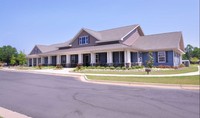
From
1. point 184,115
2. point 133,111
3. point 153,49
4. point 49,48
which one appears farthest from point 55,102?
point 49,48

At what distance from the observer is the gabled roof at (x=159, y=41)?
30.7 meters

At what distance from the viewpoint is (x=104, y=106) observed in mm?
7070

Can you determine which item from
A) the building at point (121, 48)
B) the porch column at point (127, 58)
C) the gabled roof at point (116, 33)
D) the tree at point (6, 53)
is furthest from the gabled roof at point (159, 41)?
the tree at point (6, 53)

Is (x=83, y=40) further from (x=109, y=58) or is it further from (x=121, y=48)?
(x=121, y=48)

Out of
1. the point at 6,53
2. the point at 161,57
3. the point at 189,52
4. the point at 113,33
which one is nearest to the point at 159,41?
the point at 161,57

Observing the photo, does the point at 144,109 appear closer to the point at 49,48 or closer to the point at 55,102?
the point at 55,102

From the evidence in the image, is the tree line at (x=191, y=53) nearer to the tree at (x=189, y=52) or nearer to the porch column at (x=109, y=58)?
the tree at (x=189, y=52)

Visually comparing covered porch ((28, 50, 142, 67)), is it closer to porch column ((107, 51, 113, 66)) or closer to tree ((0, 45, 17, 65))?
porch column ((107, 51, 113, 66))

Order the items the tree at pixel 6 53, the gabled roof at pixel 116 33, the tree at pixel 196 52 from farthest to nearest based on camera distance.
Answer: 1. the tree at pixel 196 52
2. the tree at pixel 6 53
3. the gabled roof at pixel 116 33

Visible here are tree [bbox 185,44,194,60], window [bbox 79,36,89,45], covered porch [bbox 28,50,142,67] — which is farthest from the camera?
tree [bbox 185,44,194,60]

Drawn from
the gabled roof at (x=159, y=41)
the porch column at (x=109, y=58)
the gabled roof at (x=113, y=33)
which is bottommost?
the porch column at (x=109, y=58)

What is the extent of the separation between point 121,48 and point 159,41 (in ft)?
30.2

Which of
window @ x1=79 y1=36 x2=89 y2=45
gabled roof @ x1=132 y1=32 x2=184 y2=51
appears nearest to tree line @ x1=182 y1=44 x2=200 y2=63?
gabled roof @ x1=132 y1=32 x2=184 y2=51

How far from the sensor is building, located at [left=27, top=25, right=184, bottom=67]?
3019 centimetres
